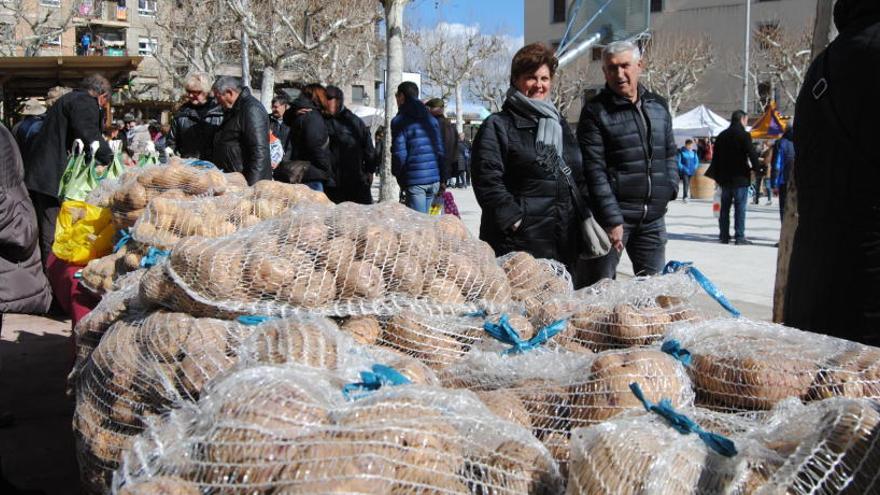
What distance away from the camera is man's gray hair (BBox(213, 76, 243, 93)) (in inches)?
267

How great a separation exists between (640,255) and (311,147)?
3.97 metres

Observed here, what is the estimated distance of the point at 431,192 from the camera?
8672 millimetres

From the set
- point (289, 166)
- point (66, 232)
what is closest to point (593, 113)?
point (66, 232)

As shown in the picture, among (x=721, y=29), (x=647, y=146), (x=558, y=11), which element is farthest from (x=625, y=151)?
(x=558, y=11)

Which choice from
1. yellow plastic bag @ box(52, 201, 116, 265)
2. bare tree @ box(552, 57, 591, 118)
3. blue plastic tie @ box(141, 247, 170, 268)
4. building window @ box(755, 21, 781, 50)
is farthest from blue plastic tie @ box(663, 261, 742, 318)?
bare tree @ box(552, 57, 591, 118)

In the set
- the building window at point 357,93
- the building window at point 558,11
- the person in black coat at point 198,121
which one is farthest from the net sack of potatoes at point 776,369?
the building window at point 357,93

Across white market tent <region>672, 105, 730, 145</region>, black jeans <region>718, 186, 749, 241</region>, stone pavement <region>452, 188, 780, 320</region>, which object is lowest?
stone pavement <region>452, 188, 780, 320</region>

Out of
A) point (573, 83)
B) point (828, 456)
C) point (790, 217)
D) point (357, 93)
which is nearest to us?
point (828, 456)

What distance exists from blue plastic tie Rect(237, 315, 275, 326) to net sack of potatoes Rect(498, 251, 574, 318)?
97cm

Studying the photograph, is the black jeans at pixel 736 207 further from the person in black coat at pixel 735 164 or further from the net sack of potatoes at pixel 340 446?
the net sack of potatoes at pixel 340 446

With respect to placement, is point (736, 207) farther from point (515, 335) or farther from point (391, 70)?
point (515, 335)

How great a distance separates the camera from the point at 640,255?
16.3 feet

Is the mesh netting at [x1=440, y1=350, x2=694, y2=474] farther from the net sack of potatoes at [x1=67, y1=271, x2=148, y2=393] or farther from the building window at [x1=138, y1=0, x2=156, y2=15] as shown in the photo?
the building window at [x1=138, y1=0, x2=156, y2=15]

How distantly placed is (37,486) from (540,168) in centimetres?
294
